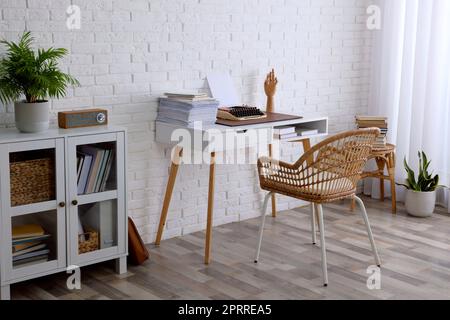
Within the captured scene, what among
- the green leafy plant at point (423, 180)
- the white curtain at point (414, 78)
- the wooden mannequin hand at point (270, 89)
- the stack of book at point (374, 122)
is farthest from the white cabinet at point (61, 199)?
the white curtain at point (414, 78)

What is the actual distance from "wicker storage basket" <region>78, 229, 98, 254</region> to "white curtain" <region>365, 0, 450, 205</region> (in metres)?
2.55

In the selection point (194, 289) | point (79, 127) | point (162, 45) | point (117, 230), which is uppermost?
point (162, 45)

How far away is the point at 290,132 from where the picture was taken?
13.7 feet

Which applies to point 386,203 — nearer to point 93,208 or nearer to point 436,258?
point 436,258

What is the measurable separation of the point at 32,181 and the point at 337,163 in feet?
4.94

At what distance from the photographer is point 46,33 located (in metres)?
3.58

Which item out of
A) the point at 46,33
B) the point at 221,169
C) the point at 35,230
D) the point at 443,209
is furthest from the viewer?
the point at 443,209

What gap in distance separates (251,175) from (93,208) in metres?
1.48

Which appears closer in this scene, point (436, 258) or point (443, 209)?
point (436, 258)

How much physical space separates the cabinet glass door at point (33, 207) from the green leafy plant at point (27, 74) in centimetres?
27

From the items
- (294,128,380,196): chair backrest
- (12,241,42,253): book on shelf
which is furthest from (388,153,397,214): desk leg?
(12,241,42,253): book on shelf

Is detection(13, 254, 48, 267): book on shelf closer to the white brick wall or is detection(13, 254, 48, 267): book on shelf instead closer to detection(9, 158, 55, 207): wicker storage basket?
detection(9, 158, 55, 207): wicker storage basket

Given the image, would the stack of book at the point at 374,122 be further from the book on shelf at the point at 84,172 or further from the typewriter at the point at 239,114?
the book on shelf at the point at 84,172

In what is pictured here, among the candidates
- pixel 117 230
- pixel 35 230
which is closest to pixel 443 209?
pixel 117 230
